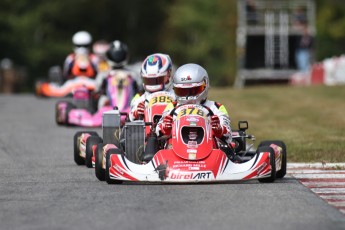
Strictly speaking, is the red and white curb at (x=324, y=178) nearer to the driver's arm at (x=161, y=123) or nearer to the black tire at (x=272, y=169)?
the black tire at (x=272, y=169)

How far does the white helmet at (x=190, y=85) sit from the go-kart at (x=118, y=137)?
0.56 metres

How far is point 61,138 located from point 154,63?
4351mm

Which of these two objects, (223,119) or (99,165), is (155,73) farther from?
(99,165)

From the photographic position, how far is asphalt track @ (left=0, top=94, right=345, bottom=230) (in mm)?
10133

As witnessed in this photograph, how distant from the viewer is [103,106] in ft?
75.7

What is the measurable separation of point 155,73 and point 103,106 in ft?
22.4

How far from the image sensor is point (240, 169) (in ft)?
41.7

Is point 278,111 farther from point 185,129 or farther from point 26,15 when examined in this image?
point 26,15

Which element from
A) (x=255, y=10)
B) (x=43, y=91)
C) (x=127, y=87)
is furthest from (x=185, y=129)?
(x=255, y=10)

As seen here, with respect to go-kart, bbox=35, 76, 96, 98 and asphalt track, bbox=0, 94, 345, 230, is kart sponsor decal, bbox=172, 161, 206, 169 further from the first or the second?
go-kart, bbox=35, 76, 96, 98

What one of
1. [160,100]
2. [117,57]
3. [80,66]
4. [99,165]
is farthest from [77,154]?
[80,66]

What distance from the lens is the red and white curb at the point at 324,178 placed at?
11.9 m

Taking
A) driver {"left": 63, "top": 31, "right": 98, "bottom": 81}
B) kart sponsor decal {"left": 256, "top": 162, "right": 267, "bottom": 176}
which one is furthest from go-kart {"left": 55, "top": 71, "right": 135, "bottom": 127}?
kart sponsor decal {"left": 256, "top": 162, "right": 267, "bottom": 176}

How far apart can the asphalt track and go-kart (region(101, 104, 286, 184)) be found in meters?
0.11
